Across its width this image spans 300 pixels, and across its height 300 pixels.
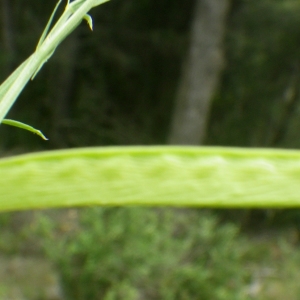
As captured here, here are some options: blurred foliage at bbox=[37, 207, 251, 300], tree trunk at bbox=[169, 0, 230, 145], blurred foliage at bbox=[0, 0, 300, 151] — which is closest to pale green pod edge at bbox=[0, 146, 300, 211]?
blurred foliage at bbox=[37, 207, 251, 300]

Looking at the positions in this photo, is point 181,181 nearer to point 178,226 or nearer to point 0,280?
point 0,280

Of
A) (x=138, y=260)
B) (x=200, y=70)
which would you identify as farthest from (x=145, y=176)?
(x=200, y=70)

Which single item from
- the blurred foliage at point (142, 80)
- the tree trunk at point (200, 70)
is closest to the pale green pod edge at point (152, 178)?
the tree trunk at point (200, 70)

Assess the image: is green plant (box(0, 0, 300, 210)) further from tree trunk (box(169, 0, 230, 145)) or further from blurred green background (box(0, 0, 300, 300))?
tree trunk (box(169, 0, 230, 145))

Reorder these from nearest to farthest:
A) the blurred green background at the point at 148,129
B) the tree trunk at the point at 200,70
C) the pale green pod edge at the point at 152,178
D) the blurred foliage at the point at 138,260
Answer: the pale green pod edge at the point at 152,178 → the blurred foliage at the point at 138,260 → the blurred green background at the point at 148,129 → the tree trunk at the point at 200,70

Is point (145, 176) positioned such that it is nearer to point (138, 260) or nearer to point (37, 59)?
point (37, 59)

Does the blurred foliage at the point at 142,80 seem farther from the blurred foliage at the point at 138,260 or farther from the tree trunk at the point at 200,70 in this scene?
the blurred foliage at the point at 138,260

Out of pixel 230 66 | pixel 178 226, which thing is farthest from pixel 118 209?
pixel 230 66
